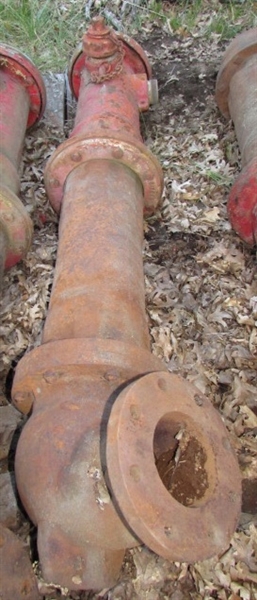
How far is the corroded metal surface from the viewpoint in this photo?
191 centimetres

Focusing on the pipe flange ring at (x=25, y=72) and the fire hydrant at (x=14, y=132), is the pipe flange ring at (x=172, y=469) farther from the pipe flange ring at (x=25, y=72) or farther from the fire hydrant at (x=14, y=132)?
the pipe flange ring at (x=25, y=72)

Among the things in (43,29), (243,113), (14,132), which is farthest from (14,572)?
(43,29)

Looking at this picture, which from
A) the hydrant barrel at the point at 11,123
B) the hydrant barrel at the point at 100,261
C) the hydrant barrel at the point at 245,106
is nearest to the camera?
the hydrant barrel at the point at 100,261

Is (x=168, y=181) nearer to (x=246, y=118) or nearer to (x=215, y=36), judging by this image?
(x=246, y=118)

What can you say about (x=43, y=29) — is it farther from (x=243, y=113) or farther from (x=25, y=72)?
(x=243, y=113)

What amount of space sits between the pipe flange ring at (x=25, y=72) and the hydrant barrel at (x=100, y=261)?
57.6 inches

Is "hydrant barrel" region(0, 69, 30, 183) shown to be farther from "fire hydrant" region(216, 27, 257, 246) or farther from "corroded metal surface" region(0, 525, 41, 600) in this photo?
"corroded metal surface" region(0, 525, 41, 600)

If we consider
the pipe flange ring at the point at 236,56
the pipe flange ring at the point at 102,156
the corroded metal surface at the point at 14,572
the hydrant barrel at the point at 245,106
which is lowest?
the corroded metal surface at the point at 14,572

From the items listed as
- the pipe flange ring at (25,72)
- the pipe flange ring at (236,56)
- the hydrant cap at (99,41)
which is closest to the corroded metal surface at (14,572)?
the hydrant cap at (99,41)

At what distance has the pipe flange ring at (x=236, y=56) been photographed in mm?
4141

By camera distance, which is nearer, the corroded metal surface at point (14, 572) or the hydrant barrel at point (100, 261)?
the corroded metal surface at point (14, 572)

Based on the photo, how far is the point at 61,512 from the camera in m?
1.98

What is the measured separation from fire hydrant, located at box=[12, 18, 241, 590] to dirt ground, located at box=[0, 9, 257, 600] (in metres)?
0.54

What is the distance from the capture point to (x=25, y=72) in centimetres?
415
